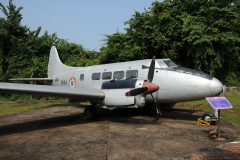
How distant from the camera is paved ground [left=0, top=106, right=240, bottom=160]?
933 cm

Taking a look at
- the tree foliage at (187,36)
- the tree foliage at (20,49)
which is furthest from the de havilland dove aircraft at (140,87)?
the tree foliage at (20,49)

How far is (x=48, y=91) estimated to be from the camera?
14.1 m

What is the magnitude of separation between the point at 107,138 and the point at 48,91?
4186 millimetres

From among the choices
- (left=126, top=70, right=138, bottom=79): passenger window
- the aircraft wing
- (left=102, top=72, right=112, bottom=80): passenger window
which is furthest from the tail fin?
the aircraft wing

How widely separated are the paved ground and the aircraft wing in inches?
62.1

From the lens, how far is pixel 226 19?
31.9 meters

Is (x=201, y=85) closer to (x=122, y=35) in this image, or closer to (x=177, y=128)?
(x=177, y=128)

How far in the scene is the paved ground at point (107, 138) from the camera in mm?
9328

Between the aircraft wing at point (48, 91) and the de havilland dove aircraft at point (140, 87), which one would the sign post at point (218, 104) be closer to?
the de havilland dove aircraft at point (140, 87)

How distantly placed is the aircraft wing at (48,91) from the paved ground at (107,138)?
5.17ft

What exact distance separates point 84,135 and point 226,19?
2522cm

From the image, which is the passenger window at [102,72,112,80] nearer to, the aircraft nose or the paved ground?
the paved ground

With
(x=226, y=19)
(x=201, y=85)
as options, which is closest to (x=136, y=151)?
(x=201, y=85)

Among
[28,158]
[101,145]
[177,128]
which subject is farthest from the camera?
[177,128]
